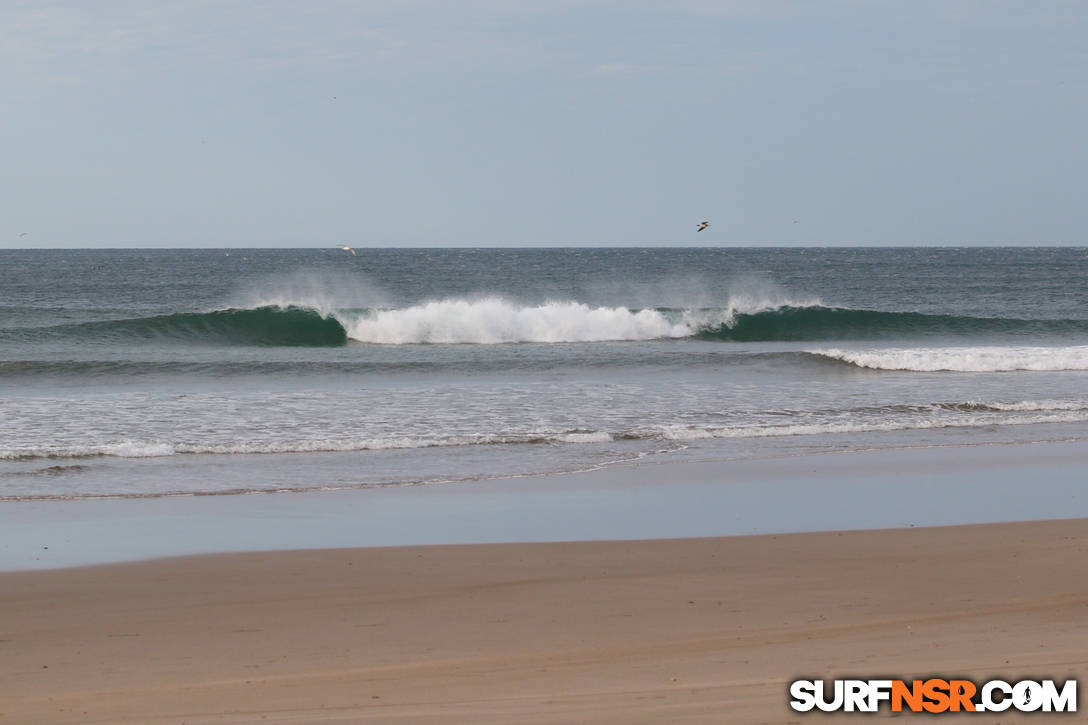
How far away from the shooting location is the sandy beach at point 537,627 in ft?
16.9

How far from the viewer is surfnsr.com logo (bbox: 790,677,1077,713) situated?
Answer: 480 cm

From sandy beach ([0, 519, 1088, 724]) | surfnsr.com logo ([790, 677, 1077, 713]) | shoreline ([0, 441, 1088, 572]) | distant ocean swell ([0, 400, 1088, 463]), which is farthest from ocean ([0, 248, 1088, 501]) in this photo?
surfnsr.com logo ([790, 677, 1077, 713])

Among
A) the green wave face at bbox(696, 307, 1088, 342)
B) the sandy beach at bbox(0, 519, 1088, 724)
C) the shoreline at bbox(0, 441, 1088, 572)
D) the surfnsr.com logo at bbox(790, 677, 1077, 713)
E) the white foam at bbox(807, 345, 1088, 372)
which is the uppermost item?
the green wave face at bbox(696, 307, 1088, 342)

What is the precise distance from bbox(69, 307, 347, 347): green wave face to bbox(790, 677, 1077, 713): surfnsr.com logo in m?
28.0

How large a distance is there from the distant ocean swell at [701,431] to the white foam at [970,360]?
5.43 metres

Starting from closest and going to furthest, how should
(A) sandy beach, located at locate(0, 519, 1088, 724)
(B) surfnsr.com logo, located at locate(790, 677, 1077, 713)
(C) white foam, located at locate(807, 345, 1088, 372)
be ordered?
1. (B) surfnsr.com logo, located at locate(790, 677, 1077, 713)
2. (A) sandy beach, located at locate(0, 519, 1088, 724)
3. (C) white foam, located at locate(807, 345, 1088, 372)

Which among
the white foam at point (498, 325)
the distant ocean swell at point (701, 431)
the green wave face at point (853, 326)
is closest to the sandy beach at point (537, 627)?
the distant ocean swell at point (701, 431)

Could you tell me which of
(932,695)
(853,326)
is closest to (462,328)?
(853,326)

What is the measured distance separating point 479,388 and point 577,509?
10155 millimetres

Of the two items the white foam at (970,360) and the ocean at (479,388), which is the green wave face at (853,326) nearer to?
the ocean at (479,388)

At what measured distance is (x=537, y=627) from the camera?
6586 millimetres

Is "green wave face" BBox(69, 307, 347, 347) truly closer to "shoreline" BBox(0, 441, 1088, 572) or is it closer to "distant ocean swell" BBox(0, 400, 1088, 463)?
"distant ocean swell" BBox(0, 400, 1088, 463)

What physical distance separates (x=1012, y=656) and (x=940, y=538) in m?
3.48

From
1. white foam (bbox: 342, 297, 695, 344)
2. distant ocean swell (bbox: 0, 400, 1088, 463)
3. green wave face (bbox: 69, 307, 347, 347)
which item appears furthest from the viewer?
white foam (bbox: 342, 297, 695, 344)
